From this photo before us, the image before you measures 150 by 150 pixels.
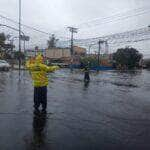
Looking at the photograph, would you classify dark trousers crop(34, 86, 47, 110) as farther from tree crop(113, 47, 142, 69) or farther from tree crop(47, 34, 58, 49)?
tree crop(47, 34, 58, 49)

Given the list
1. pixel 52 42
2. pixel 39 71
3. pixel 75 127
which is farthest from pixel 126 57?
pixel 75 127

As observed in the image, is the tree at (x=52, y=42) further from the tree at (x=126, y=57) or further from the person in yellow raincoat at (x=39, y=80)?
the person in yellow raincoat at (x=39, y=80)

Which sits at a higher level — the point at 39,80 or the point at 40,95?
the point at 39,80

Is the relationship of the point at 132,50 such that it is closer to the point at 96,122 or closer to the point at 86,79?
the point at 86,79

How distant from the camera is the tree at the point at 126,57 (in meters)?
95.2

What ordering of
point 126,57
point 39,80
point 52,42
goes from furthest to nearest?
point 52,42 < point 126,57 < point 39,80

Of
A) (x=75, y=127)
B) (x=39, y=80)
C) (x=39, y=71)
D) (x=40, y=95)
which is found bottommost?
(x=75, y=127)

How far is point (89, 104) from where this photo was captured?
13398 mm

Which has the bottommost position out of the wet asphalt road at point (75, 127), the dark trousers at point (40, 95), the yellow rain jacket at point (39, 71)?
the wet asphalt road at point (75, 127)

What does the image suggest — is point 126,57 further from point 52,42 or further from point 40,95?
point 40,95

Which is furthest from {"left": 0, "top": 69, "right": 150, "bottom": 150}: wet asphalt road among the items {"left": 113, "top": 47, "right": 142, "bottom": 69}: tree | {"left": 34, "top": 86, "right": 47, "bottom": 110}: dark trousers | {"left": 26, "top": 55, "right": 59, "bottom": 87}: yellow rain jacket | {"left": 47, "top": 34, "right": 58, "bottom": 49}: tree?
{"left": 47, "top": 34, "right": 58, "bottom": 49}: tree

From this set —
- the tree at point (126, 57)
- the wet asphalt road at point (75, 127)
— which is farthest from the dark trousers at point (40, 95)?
the tree at point (126, 57)

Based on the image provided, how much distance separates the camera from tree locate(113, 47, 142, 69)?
95.2m

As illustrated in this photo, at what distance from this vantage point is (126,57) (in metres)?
95.4
